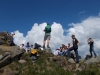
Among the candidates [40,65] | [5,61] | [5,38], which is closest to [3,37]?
[5,38]

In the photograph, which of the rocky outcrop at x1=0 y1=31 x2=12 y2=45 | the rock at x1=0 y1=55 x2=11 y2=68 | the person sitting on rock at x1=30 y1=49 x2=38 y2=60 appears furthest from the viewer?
the rocky outcrop at x1=0 y1=31 x2=12 y2=45

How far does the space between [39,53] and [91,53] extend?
607 cm

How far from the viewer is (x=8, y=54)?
20578 mm

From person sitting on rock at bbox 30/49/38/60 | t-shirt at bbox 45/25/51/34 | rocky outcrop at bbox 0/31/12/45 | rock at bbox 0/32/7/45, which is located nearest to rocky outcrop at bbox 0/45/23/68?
person sitting on rock at bbox 30/49/38/60

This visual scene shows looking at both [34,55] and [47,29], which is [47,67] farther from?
[47,29]

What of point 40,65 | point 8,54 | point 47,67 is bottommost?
point 47,67

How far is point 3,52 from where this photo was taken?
70.8 feet

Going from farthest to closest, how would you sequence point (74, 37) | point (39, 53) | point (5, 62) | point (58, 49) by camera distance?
point (58, 49)
point (39, 53)
point (74, 37)
point (5, 62)

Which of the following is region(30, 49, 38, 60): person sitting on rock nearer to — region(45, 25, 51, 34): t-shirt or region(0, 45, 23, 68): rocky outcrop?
region(0, 45, 23, 68): rocky outcrop

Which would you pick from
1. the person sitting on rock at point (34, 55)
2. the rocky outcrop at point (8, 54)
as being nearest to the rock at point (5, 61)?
the rocky outcrop at point (8, 54)

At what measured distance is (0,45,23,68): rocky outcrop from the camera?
19.6m

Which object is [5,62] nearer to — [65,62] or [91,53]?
[65,62]

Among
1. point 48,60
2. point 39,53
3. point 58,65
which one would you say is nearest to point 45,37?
point 39,53

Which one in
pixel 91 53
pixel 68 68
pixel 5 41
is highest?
pixel 5 41
